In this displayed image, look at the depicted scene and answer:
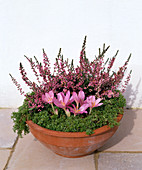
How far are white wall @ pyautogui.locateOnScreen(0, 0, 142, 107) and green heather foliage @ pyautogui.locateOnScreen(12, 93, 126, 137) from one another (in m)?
0.75

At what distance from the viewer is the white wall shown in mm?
2307

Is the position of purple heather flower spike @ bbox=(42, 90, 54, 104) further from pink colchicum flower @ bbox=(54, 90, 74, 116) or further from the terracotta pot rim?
the terracotta pot rim

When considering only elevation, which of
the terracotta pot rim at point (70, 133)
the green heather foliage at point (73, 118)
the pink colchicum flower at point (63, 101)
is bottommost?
the terracotta pot rim at point (70, 133)

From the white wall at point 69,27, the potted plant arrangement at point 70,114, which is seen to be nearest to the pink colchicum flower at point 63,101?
the potted plant arrangement at point 70,114

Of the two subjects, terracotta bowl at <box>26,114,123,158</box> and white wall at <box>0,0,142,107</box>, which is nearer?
terracotta bowl at <box>26,114,123,158</box>

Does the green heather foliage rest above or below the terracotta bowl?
above

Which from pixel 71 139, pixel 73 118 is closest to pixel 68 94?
pixel 73 118

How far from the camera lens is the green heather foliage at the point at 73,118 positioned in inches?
65.4

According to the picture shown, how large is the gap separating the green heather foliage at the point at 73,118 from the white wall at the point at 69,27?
2.47 feet

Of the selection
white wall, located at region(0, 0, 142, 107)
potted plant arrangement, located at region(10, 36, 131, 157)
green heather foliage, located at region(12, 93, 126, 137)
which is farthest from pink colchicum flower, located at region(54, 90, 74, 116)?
white wall, located at region(0, 0, 142, 107)

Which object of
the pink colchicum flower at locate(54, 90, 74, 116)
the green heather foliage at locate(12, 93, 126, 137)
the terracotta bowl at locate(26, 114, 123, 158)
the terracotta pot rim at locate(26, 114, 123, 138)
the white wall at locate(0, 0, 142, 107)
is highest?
the white wall at locate(0, 0, 142, 107)

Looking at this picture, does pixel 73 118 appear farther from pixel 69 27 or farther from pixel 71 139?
pixel 69 27

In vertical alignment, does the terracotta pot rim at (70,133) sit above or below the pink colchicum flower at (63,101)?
below

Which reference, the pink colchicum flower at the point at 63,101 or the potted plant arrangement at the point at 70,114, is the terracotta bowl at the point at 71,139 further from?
the pink colchicum flower at the point at 63,101
